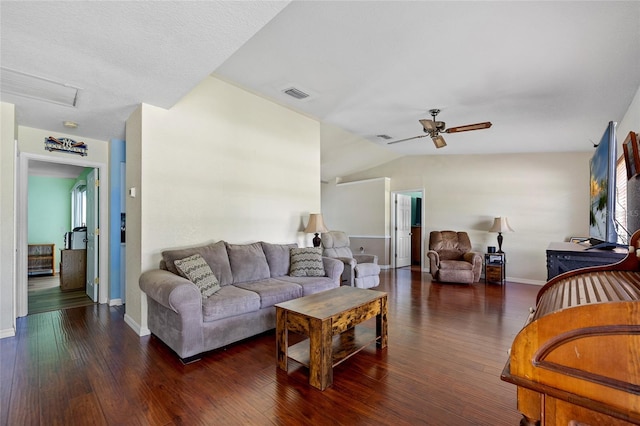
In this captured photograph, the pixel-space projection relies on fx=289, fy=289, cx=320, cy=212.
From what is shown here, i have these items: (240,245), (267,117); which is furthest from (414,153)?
(240,245)

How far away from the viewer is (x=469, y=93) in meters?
3.35

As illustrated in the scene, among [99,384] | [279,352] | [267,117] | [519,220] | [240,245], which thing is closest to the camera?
[99,384]

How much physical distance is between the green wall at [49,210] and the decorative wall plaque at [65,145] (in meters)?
3.94

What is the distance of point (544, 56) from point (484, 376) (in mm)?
2686

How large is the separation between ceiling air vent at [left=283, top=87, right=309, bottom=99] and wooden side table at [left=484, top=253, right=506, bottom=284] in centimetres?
465

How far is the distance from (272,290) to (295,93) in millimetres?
2487

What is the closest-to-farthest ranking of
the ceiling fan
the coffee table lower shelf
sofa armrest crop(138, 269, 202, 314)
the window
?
the coffee table lower shelf, sofa armrest crop(138, 269, 202, 314), the ceiling fan, the window

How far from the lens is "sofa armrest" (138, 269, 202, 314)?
7.89 feet

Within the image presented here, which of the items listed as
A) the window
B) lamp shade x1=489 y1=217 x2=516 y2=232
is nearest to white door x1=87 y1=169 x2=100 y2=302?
the window

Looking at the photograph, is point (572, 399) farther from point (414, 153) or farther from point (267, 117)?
point (414, 153)

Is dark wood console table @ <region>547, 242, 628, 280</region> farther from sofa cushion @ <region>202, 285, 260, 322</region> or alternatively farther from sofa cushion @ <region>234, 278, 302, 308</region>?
sofa cushion @ <region>202, 285, 260, 322</region>

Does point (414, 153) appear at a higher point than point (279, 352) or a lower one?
A: higher

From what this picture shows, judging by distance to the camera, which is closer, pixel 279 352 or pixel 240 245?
pixel 279 352

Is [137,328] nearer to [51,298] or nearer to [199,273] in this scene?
[199,273]
